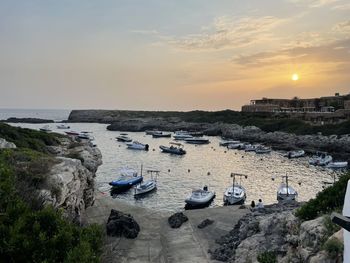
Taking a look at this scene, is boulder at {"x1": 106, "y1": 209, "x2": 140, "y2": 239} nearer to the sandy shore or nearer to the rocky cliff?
the sandy shore

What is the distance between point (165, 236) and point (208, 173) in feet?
124

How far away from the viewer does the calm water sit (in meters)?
54.1

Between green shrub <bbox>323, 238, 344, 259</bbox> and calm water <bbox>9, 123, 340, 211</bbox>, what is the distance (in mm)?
35129

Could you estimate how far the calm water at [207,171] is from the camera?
5409 cm

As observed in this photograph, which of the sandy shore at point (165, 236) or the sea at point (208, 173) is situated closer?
the sandy shore at point (165, 236)

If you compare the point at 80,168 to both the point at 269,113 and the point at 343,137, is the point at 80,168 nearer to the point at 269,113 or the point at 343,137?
the point at 343,137

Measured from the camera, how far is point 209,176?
6844 centimetres

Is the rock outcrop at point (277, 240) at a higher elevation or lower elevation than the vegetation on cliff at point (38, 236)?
lower

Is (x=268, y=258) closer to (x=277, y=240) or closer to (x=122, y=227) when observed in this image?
(x=277, y=240)

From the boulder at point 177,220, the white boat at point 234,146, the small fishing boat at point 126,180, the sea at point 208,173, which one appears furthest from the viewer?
the white boat at point 234,146

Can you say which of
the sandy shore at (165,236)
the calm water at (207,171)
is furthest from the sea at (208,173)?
the sandy shore at (165,236)

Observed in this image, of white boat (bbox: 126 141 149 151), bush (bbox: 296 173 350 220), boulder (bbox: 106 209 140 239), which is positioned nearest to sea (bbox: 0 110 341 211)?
white boat (bbox: 126 141 149 151)

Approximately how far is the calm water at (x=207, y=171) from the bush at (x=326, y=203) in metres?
28.9

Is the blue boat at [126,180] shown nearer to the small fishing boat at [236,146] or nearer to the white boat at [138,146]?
the white boat at [138,146]
